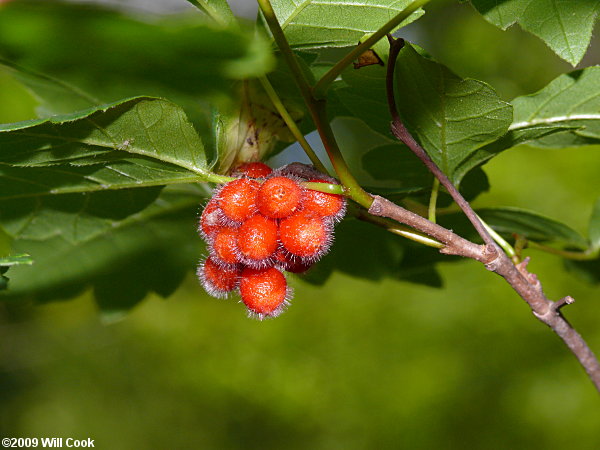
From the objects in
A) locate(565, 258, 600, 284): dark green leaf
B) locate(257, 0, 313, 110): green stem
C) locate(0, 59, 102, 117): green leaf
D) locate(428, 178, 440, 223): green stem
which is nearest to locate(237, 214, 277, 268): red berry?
locate(257, 0, 313, 110): green stem

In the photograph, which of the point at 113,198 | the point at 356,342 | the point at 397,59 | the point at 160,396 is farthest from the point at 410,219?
the point at 160,396

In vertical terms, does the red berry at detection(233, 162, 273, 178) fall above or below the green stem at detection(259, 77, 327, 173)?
below

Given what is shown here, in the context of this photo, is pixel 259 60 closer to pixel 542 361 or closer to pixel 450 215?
pixel 450 215

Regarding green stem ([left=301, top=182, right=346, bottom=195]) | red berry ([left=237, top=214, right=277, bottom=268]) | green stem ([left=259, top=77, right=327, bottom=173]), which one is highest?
green stem ([left=259, top=77, right=327, bottom=173])

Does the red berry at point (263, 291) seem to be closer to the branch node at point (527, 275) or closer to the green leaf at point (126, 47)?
the green leaf at point (126, 47)

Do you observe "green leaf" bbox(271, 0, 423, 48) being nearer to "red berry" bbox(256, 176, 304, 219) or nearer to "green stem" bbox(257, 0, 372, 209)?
"green stem" bbox(257, 0, 372, 209)

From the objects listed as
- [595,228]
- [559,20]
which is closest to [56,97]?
[559,20]

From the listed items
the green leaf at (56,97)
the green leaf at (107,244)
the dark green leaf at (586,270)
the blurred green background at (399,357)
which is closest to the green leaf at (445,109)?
the green leaf at (107,244)

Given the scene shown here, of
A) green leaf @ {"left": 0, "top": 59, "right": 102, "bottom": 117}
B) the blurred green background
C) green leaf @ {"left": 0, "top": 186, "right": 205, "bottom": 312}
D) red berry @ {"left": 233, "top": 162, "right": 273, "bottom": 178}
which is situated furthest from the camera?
the blurred green background
